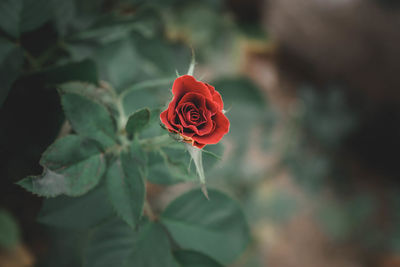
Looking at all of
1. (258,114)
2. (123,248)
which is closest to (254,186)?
(258,114)

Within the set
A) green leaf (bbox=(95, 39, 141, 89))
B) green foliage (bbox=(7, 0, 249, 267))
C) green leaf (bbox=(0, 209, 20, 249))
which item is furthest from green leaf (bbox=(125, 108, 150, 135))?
green leaf (bbox=(0, 209, 20, 249))

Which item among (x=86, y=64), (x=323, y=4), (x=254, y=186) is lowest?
(x=254, y=186)

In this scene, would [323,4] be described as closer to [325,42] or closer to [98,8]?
[325,42]

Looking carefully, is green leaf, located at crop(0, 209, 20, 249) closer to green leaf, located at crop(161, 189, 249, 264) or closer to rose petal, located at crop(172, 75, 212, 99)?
green leaf, located at crop(161, 189, 249, 264)

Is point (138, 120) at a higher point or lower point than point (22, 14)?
lower

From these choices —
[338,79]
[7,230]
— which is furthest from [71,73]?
[338,79]

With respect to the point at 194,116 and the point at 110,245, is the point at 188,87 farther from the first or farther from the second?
the point at 110,245

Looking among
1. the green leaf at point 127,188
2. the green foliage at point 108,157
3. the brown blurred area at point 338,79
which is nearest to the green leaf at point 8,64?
the green foliage at point 108,157
